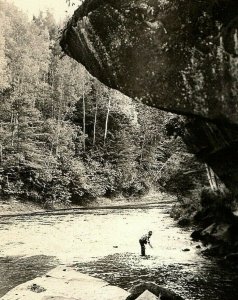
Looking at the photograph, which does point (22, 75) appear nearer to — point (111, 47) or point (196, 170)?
point (196, 170)

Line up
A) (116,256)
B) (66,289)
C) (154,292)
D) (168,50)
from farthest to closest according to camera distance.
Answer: (116,256)
(66,289)
(154,292)
(168,50)

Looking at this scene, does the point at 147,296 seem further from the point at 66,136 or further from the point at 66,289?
the point at 66,136

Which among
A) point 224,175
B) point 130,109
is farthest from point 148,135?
point 224,175

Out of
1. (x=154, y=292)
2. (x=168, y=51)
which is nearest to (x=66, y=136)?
(x=154, y=292)

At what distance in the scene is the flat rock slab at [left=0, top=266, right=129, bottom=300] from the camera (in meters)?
10.4

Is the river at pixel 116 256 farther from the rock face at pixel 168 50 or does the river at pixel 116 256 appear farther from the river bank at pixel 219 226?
the rock face at pixel 168 50

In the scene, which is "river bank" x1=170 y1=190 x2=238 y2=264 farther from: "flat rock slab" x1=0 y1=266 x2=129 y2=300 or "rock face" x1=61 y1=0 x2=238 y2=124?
"rock face" x1=61 y1=0 x2=238 y2=124

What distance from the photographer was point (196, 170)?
21156mm

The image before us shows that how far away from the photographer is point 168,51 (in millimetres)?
7590

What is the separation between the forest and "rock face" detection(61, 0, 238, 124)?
1381cm

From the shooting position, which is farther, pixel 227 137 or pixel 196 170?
pixel 196 170

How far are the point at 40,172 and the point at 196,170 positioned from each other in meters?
19.7

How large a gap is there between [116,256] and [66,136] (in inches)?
1127

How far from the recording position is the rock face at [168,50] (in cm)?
705
